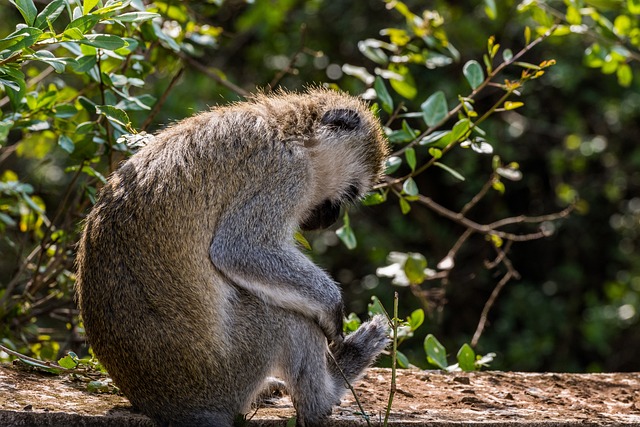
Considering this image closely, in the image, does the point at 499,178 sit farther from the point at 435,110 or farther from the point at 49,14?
the point at 49,14

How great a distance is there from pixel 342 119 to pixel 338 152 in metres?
0.18

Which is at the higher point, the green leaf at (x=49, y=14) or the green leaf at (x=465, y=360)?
the green leaf at (x=49, y=14)

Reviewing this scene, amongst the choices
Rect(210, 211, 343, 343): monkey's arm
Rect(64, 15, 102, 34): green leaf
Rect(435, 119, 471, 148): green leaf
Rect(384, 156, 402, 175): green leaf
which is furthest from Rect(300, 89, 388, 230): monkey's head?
Rect(64, 15, 102, 34): green leaf

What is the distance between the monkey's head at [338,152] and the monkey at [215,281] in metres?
0.06

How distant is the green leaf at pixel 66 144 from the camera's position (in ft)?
16.1

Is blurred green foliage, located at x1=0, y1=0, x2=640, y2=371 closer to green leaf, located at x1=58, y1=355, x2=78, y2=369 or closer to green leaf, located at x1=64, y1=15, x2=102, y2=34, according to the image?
green leaf, located at x1=58, y1=355, x2=78, y2=369

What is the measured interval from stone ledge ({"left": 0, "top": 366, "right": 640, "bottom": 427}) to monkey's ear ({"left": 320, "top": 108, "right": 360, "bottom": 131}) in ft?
4.15

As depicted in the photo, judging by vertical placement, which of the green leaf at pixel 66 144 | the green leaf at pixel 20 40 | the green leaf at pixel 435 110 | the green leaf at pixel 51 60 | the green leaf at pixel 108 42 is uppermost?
the green leaf at pixel 20 40

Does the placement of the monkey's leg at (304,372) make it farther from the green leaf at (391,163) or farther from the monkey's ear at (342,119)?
the green leaf at (391,163)

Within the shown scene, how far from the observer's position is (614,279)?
930cm

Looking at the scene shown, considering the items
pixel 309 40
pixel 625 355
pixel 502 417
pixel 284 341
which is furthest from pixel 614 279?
pixel 284 341

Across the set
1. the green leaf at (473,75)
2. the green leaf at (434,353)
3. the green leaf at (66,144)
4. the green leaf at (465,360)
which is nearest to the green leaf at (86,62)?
the green leaf at (66,144)

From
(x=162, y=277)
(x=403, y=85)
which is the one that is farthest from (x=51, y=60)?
(x=403, y=85)

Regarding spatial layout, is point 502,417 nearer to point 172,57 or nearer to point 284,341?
point 284,341
